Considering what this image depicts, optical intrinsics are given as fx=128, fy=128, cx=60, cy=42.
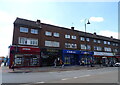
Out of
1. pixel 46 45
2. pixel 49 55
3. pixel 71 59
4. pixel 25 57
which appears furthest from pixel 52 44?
pixel 25 57

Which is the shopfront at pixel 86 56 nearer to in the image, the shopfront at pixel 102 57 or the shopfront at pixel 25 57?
the shopfront at pixel 102 57

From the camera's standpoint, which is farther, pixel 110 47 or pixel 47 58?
pixel 110 47

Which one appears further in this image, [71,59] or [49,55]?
[71,59]

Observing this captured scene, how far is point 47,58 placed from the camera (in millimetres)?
30656

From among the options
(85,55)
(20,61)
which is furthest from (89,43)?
(20,61)

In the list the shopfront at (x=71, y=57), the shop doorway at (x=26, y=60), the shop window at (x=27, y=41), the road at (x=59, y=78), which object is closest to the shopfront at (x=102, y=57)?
the shopfront at (x=71, y=57)

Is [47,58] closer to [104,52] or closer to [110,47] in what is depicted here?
[104,52]

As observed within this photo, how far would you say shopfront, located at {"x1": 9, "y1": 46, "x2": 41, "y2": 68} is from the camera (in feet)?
85.6

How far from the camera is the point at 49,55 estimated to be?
3098cm

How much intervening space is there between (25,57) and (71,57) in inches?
533

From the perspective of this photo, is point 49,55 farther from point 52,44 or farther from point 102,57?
point 102,57

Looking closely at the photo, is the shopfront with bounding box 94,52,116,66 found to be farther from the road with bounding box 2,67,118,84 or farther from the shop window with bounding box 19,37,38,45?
the road with bounding box 2,67,118,84

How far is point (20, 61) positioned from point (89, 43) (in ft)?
78.2

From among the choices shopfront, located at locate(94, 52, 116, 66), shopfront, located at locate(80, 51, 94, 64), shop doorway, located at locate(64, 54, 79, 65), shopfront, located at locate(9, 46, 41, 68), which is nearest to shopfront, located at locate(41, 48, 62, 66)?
shopfront, located at locate(9, 46, 41, 68)
